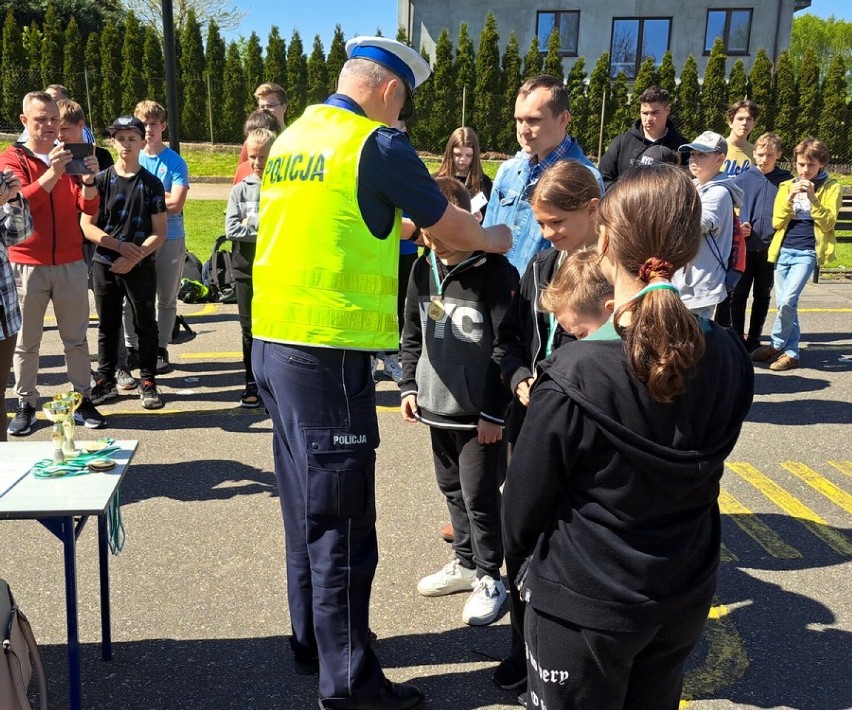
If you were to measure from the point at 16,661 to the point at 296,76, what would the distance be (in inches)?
1005

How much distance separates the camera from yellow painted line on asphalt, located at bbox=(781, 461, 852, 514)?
15.6ft

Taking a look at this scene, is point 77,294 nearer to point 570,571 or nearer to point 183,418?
point 183,418

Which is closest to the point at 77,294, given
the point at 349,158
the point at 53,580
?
the point at 53,580

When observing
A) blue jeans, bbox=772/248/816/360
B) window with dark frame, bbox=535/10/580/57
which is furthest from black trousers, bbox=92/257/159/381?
window with dark frame, bbox=535/10/580/57

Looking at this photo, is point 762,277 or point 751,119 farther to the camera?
point 762,277

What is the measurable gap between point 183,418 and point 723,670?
419 centimetres

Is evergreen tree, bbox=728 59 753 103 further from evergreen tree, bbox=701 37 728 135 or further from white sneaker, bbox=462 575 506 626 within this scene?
white sneaker, bbox=462 575 506 626

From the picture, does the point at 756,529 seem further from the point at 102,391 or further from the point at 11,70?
the point at 11,70

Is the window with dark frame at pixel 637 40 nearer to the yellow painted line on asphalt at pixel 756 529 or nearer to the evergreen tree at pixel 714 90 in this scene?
the evergreen tree at pixel 714 90

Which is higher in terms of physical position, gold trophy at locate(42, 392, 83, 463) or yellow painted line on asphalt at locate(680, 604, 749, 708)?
gold trophy at locate(42, 392, 83, 463)

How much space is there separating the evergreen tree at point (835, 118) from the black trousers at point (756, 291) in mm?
19077

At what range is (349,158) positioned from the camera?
2.47 meters

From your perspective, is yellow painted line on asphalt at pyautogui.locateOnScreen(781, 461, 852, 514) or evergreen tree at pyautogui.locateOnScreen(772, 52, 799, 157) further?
evergreen tree at pyautogui.locateOnScreen(772, 52, 799, 157)

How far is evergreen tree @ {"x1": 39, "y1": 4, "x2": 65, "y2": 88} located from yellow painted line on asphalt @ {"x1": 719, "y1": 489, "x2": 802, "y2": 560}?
2446 cm
